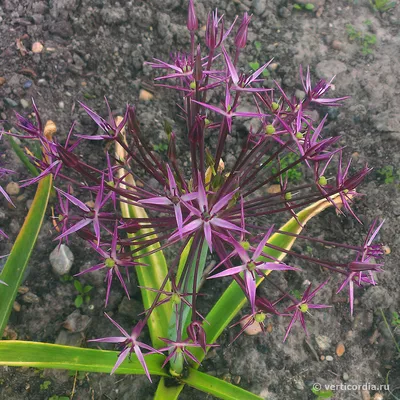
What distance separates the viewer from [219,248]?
1688 mm

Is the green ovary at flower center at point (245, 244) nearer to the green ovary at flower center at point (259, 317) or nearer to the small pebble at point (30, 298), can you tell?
the green ovary at flower center at point (259, 317)

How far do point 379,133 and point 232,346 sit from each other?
1920 millimetres

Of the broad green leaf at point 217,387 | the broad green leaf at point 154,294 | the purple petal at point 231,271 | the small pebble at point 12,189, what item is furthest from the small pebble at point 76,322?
the purple petal at point 231,271

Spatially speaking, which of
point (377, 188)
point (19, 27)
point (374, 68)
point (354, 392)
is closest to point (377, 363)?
point (354, 392)

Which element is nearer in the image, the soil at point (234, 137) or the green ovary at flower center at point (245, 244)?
the green ovary at flower center at point (245, 244)

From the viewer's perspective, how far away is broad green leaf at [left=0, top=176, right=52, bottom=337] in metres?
2.06

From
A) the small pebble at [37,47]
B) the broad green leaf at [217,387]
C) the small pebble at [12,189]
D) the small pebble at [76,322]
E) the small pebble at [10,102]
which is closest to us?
the broad green leaf at [217,387]

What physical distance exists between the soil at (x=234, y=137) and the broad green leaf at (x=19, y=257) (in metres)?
0.39

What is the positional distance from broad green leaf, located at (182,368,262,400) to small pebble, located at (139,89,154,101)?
197 cm

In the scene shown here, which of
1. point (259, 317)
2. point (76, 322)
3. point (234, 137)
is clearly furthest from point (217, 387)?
point (234, 137)

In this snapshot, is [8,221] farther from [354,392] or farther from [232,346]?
[354,392]

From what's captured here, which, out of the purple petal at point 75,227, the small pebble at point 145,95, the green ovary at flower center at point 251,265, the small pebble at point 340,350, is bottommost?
the small pebble at point 340,350

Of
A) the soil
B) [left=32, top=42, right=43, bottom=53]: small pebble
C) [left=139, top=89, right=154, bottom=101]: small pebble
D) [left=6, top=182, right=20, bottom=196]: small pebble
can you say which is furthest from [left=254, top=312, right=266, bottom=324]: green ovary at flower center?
[left=32, top=42, right=43, bottom=53]: small pebble

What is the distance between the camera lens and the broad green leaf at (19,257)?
2.06m
